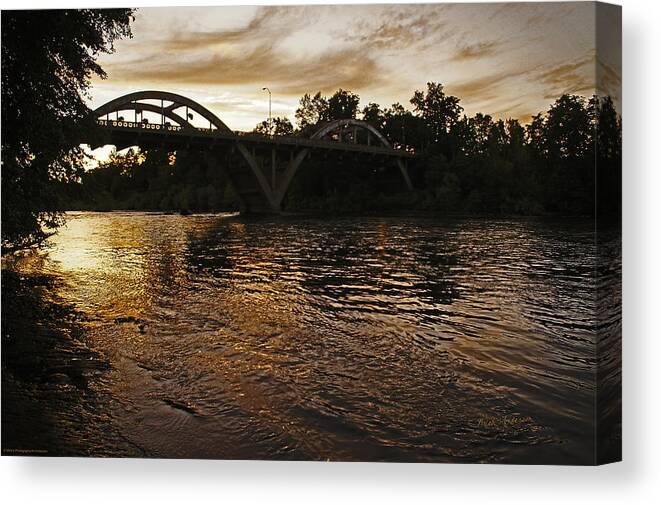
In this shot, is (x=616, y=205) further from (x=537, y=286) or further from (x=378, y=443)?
(x=378, y=443)

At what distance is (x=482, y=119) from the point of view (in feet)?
13.4

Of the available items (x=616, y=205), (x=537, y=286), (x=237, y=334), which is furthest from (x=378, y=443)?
(x=616, y=205)

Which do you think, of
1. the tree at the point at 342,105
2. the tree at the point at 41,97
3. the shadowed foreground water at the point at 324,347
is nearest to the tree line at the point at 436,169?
the tree at the point at 342,105

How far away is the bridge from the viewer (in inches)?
170

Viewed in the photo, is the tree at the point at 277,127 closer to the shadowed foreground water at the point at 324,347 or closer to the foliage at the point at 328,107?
the foliage at the point at 328,107

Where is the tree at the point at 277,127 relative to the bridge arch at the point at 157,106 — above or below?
below

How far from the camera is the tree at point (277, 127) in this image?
14.4 feet

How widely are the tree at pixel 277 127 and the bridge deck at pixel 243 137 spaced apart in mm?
38

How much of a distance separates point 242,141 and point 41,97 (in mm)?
1620

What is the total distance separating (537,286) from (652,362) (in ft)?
2.78

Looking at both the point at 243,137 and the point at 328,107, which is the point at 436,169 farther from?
the point at 243,137

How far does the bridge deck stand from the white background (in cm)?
174

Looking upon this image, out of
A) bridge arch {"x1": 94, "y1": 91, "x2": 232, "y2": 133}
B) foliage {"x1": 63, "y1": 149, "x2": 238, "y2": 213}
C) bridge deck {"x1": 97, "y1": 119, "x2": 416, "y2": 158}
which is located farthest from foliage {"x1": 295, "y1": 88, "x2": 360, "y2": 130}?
foliage {"x1": 63, "y1": 149, "x2": 238, "y2": 213}

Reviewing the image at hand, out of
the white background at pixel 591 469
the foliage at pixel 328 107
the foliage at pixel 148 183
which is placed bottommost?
the white background at pixel 591 469
